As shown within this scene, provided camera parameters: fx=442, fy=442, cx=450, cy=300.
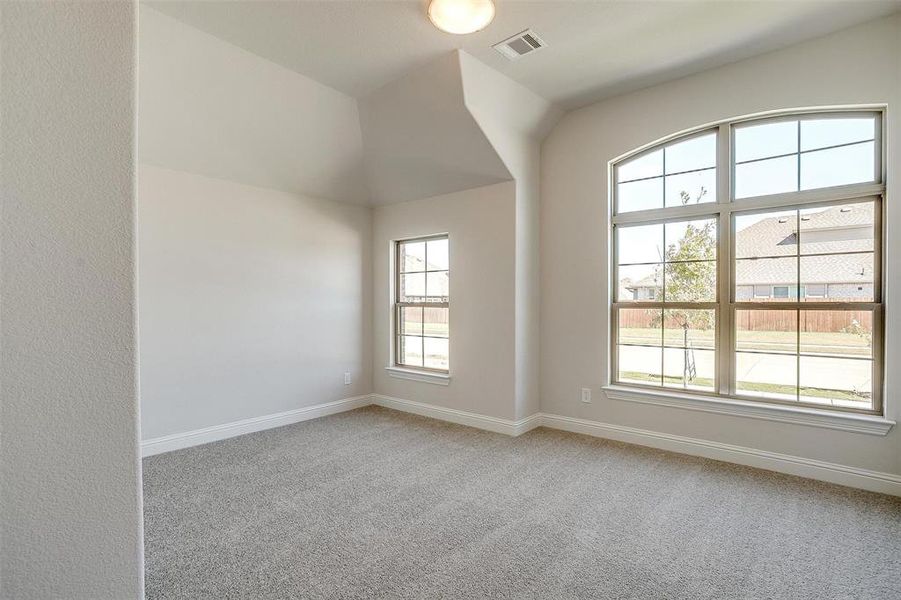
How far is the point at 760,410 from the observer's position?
3.20 meters

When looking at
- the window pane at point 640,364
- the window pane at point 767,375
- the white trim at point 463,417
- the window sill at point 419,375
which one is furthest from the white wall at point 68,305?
the window pane at point 767,375

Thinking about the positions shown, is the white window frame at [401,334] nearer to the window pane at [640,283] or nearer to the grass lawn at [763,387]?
the window pane at [640,283]

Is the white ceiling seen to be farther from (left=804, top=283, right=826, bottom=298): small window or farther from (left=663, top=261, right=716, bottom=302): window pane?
(left=804, top=283, right=826, bottom=298): small window

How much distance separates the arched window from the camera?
2977mm

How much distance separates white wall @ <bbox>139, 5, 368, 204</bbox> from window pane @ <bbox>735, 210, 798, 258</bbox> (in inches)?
133

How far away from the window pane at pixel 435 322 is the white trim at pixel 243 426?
1.12 meters

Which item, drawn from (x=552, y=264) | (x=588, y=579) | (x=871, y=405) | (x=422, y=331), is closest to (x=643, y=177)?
(x=552, y=264)

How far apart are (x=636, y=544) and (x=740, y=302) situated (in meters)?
2.11

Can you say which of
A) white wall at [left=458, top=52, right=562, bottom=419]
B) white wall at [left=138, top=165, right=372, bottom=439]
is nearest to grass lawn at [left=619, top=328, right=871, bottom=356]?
white wall at [left=458, top=52, right=562, bottom=419]

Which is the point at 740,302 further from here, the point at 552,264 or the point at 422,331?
the point at 422,331

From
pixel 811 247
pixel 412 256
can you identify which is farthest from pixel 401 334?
pixel 811 247

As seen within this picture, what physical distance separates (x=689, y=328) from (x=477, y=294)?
1.85 meters

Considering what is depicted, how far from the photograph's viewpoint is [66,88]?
3.27 feet

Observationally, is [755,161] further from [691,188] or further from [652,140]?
[652,140]
